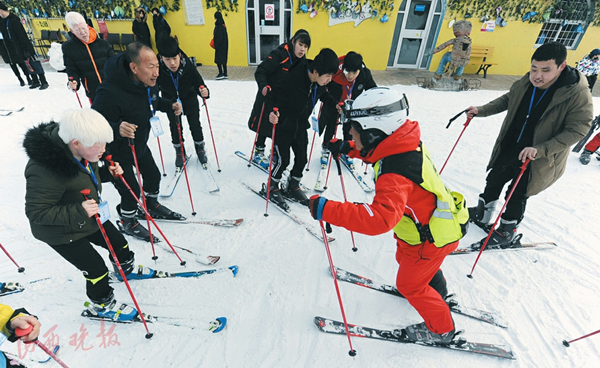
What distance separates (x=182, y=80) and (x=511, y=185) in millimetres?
4356

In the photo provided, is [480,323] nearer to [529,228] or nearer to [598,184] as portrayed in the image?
[529,228]

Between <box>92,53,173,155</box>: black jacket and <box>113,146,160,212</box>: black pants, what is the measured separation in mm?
90

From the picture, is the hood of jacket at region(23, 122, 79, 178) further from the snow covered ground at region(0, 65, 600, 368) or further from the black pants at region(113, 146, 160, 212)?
the snow covered ground at region(0, 65, 600, 368)

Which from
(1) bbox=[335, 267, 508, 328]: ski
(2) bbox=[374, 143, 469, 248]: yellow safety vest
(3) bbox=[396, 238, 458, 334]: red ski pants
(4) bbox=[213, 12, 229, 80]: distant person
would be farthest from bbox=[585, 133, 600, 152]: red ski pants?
(4) bbox=[213, 12, 229, 80]: distant person

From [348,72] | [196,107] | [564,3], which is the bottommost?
[196,107]

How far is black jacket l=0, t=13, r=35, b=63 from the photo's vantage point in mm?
6793

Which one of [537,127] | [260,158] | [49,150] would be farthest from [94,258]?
[537,127]

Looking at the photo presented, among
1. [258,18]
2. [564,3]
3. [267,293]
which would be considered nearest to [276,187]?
[267,293]

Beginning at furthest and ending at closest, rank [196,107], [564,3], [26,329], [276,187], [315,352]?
[564,3] < [196,107] < [276,187] < [315,352] < [26,329]

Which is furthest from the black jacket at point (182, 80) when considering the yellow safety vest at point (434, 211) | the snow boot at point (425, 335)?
the snow boot at point (425, 335)

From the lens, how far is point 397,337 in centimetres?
246

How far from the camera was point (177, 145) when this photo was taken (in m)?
4.68

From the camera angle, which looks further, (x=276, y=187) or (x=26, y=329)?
(x=276, y=187)

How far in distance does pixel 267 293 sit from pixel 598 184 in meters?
5.74
